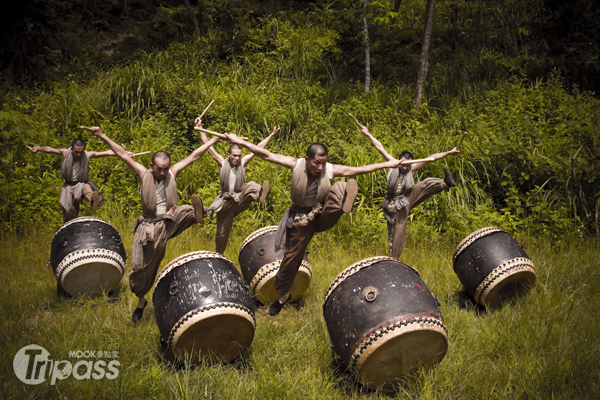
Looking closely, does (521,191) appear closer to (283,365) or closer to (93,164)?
(283,365)

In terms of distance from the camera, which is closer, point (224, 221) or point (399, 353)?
point (399, 353)

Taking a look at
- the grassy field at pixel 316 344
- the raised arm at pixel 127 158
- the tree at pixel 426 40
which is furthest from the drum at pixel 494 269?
the tree at pixel 426 40

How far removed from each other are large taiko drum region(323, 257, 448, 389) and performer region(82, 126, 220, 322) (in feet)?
7.11

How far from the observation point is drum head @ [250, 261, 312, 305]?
18.9 feet

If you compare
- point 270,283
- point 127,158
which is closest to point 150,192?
point 127,158

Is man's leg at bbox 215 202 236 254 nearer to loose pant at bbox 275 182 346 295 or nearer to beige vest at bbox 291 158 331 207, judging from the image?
loose pant at bbox 275 182 346 295

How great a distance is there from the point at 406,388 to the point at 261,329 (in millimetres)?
1757

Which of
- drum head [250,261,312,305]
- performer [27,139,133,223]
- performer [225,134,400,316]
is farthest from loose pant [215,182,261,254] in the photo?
performer [27,139,133,223]

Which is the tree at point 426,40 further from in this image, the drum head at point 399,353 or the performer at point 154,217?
the drum head at point 399,353

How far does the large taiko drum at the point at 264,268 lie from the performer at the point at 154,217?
3.10 ft

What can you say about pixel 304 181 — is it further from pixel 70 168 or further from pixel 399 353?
pixel 70 168

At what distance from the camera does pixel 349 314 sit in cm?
391

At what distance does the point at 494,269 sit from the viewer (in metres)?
5.51

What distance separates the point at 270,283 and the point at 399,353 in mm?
2354
